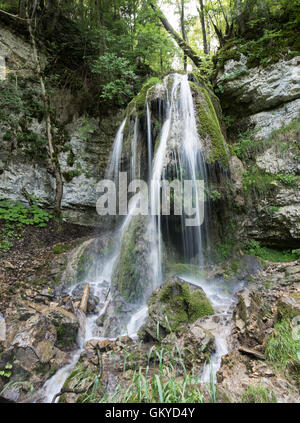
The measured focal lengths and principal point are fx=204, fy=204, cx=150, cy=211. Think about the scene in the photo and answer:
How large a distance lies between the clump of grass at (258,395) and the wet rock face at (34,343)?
7.79 ft

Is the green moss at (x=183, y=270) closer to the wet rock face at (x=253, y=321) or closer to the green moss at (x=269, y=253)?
the wet rock face at (x=253, y=321)

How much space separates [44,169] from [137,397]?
26.2 feet

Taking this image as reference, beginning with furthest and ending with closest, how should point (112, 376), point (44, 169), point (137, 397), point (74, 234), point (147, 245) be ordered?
point (44, 169)
point (74, 234)
point (147, 245)
point (112, 376)
point (137, 397)

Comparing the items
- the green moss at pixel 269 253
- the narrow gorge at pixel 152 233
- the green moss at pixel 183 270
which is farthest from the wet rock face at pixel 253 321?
the green moss at pixel 269 253

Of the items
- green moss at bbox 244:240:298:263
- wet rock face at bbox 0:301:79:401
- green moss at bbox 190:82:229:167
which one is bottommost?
wet rock face at bbox 0:301:79:401

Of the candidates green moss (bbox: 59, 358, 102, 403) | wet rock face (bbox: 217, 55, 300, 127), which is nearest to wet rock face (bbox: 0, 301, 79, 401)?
green moss (bbox: 59, 358, 102, 403)

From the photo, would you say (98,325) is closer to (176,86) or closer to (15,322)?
(15,322)

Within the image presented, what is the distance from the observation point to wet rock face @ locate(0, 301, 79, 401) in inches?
101

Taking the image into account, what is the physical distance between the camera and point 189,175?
5078 mm

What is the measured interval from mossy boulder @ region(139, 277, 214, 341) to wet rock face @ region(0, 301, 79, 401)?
3.92 ft

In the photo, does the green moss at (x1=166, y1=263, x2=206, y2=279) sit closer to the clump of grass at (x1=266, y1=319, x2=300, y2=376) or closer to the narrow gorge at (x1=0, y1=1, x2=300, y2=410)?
the narrow gorge at (x1=0, y1=1, x2=300, y2=410)

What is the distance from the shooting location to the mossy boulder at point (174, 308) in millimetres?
3178

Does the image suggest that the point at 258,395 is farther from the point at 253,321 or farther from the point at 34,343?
the point at 34,343

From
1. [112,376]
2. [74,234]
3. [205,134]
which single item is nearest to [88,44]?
[205,134]
